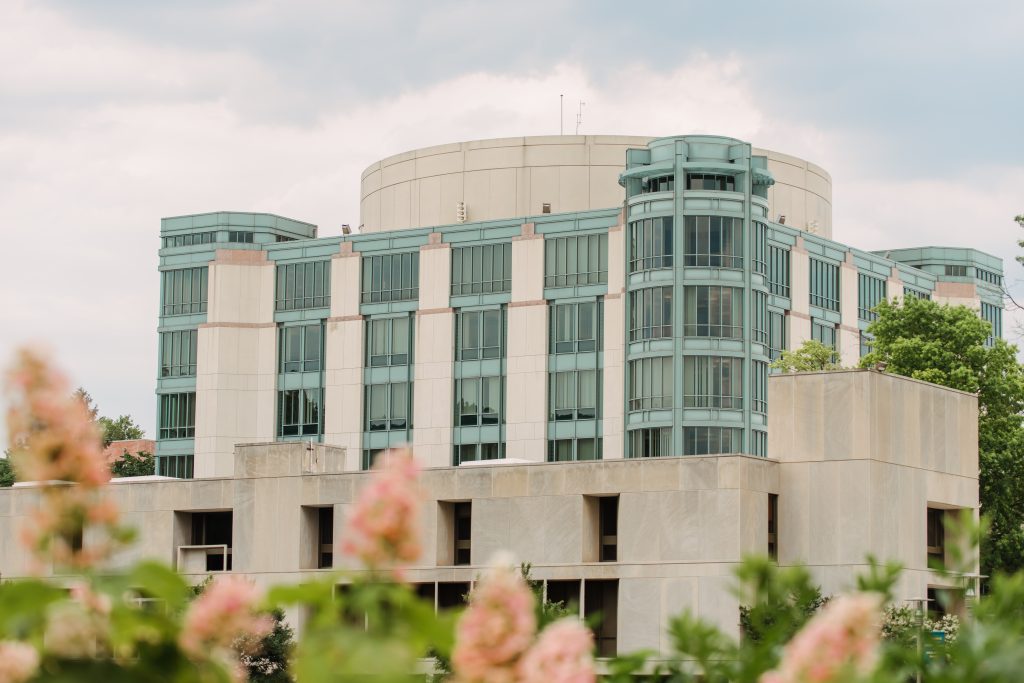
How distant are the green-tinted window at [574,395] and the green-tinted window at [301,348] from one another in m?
14.9

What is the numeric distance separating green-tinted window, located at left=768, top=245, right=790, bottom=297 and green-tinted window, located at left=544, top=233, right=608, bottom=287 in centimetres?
914

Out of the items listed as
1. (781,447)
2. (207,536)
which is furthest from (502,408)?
(781,447)

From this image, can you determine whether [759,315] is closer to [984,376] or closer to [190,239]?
[984,376]

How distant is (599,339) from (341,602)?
284ft

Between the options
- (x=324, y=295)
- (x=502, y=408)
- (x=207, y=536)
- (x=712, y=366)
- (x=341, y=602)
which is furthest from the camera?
(x=324, y=295)

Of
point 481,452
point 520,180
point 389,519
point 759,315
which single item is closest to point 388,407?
point 481,452

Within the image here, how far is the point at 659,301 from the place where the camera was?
8650 centimetres

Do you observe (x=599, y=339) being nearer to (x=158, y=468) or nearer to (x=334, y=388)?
(x=334, y=388)

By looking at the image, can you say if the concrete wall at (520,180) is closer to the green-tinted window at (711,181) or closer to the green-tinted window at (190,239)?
the green-tinted window at (190,239)

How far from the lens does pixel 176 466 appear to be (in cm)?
Answer: 9925

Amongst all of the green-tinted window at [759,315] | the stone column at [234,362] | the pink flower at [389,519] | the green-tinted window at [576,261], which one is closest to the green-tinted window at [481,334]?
the green-tinted window at [576,261]

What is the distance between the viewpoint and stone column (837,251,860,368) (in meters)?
100

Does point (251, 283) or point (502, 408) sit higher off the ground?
point (251, 283)

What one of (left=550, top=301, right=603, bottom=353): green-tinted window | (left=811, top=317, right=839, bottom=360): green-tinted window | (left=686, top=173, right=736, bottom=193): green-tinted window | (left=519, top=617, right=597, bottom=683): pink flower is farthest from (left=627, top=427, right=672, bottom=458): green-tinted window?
(left=519, top=617, right=597, bottom=683): pink flower
